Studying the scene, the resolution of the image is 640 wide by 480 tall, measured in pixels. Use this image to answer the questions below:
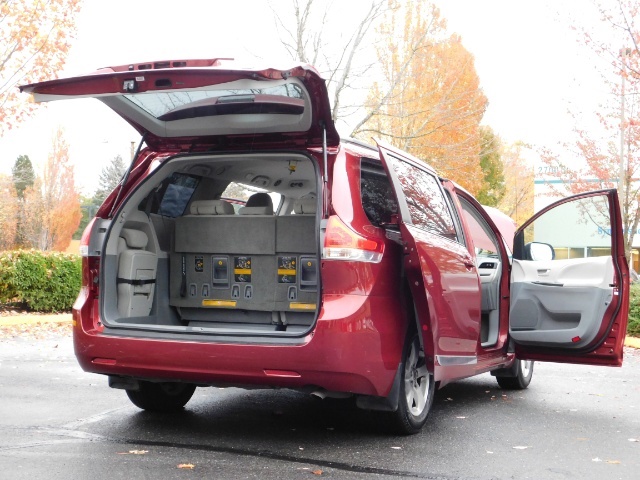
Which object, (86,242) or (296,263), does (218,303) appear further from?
(86,242)

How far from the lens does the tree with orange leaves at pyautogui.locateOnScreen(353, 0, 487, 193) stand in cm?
1811

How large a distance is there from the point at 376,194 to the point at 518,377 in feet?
10.2

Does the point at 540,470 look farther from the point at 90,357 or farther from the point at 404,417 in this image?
the point at 90,357

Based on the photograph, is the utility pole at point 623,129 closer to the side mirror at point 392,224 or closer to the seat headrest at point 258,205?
the seat headrest at point 258,205

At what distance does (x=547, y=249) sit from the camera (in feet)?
22.7

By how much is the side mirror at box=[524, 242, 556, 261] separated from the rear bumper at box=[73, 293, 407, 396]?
2377 mm

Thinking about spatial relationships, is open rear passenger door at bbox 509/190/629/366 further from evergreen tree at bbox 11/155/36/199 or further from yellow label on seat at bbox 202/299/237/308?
evergreen tree at bbox 11/155/36/199

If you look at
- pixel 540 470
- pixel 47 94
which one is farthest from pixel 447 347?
pixel 47 94

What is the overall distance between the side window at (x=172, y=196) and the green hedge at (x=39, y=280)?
8.70 metres

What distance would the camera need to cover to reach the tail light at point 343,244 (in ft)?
15.1

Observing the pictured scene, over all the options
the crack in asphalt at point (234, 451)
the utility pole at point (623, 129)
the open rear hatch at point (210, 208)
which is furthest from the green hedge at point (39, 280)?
the utility pole at point (623, 129)

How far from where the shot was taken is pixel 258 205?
5.93 m

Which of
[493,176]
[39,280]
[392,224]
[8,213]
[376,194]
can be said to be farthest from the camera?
[8,213]

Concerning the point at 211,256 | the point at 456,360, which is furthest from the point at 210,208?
the point at 456,360
